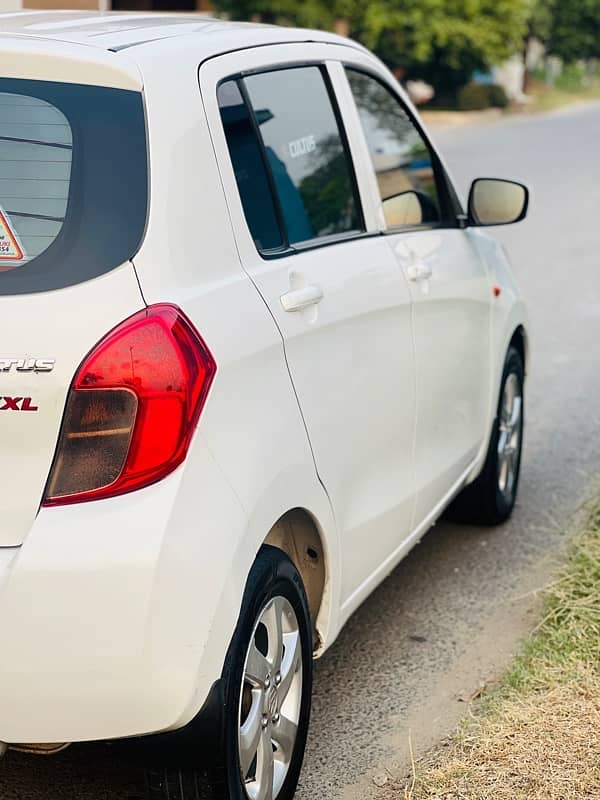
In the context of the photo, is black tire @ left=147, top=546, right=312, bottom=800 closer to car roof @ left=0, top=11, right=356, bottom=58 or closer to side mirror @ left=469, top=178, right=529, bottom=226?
car roof @ left=0, top=11, right=356, bottom=58

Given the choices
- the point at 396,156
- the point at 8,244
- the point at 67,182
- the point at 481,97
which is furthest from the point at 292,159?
the point at 481,97

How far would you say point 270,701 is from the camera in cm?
308

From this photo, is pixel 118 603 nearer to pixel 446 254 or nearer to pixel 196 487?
pixel 196 487

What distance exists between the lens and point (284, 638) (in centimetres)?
317

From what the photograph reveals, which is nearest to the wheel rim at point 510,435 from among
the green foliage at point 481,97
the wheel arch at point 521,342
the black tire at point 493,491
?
the black tire at point 493,491

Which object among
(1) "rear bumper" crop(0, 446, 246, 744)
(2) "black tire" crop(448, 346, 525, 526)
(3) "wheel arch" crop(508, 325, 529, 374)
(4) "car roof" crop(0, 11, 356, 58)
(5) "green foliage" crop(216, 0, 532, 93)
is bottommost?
(5) "green foliage" crop(216, 0, 532, 93)

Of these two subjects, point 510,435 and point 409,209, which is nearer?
point 409,209

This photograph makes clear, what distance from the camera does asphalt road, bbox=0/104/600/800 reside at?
354cm

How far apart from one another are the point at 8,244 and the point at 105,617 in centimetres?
78

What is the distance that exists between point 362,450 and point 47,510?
3.91ft

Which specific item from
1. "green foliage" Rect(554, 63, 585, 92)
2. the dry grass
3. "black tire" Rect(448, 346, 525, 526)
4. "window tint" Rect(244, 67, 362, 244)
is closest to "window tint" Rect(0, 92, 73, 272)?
"window tint" Rect(244, 67, 362, 244)

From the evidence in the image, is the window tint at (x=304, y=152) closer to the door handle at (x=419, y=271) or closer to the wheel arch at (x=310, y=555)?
the door handle at (x=419, y=271)

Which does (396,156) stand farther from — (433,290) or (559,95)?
(559,95)

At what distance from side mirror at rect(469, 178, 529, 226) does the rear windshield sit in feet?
6.88
